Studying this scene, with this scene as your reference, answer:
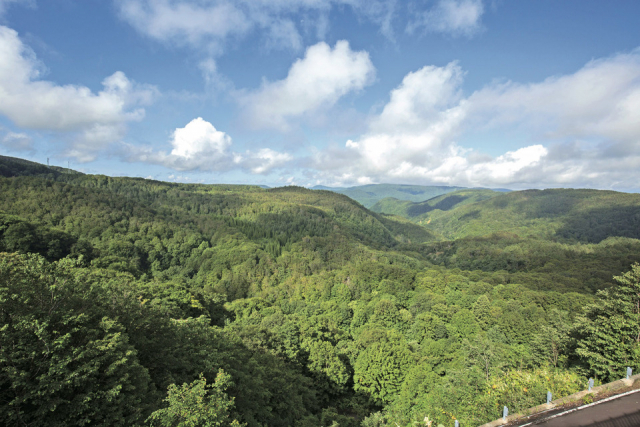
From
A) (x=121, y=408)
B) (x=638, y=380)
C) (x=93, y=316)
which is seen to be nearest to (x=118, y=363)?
(x=121, y=408)

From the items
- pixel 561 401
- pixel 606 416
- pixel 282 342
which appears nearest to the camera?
pixel 606 416

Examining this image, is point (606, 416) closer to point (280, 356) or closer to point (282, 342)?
point (280, 356)

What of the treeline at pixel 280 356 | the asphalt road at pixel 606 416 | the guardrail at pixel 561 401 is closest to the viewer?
the asphalt road at pixel 606 416

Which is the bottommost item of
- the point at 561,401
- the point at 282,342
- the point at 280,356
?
the point at 280,356

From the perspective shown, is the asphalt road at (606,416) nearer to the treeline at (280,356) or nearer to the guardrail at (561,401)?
the guardrail at (561,401)

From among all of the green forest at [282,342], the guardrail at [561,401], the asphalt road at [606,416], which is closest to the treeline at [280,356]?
the green forest at [282,342]

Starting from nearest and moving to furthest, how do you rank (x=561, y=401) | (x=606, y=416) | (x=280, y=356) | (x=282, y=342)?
(x=606, y=416) → (x=561, y=401) → (x=280, y=356) → (x=282, y=342)

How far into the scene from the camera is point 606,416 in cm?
1346

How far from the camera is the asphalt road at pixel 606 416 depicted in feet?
42.9

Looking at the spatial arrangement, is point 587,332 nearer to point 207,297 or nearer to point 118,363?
point 118,363

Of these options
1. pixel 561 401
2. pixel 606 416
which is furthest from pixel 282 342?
pixel 606 416

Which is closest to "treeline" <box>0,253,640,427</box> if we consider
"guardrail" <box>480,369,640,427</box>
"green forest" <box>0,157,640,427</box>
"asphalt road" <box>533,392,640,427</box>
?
"green forest" <box>0,157,640,427</box>

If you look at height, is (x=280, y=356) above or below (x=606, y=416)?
below

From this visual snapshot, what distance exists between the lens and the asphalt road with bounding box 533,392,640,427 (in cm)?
1308
